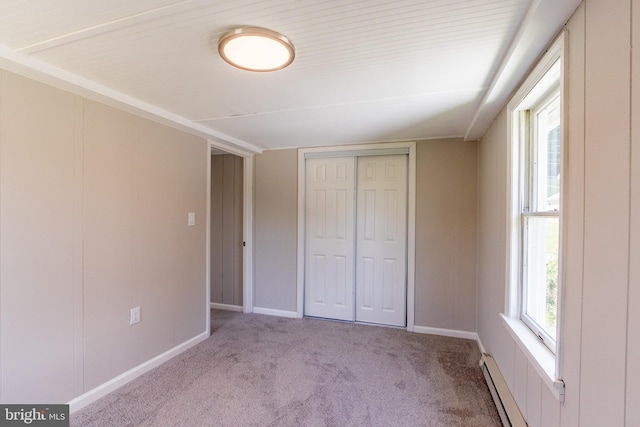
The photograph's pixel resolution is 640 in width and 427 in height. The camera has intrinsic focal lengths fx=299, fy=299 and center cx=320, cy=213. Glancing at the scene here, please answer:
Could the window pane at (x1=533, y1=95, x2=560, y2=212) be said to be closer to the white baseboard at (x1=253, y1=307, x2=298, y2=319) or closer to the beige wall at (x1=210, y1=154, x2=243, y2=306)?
the white baseboard at (x1=253, y1=307, x2=298, y2=319)

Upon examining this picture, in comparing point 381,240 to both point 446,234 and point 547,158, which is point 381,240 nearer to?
point 446,234

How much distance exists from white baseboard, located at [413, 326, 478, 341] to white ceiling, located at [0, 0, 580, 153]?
210 centimetres

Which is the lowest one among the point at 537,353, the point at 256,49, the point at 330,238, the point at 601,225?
the point at 537,353

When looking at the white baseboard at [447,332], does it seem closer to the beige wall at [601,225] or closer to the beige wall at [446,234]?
the beige wall at [446,234]

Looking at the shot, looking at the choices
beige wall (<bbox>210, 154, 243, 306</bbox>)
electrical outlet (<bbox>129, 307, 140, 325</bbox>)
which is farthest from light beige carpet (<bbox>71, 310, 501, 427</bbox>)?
beige wall (<bbox>210, 154, 243, 306</bbox>)

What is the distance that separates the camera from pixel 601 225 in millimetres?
953

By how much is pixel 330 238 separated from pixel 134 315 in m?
2.13

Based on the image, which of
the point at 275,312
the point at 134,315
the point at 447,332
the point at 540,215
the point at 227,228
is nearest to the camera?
the point at 540,215

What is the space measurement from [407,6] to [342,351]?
2680 mm

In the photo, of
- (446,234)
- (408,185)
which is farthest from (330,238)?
(446,234)

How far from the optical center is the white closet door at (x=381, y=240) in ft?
11.2

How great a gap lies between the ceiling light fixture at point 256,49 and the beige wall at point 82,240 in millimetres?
1200

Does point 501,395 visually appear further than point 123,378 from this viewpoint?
No

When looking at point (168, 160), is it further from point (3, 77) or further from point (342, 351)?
point (342, 351)
